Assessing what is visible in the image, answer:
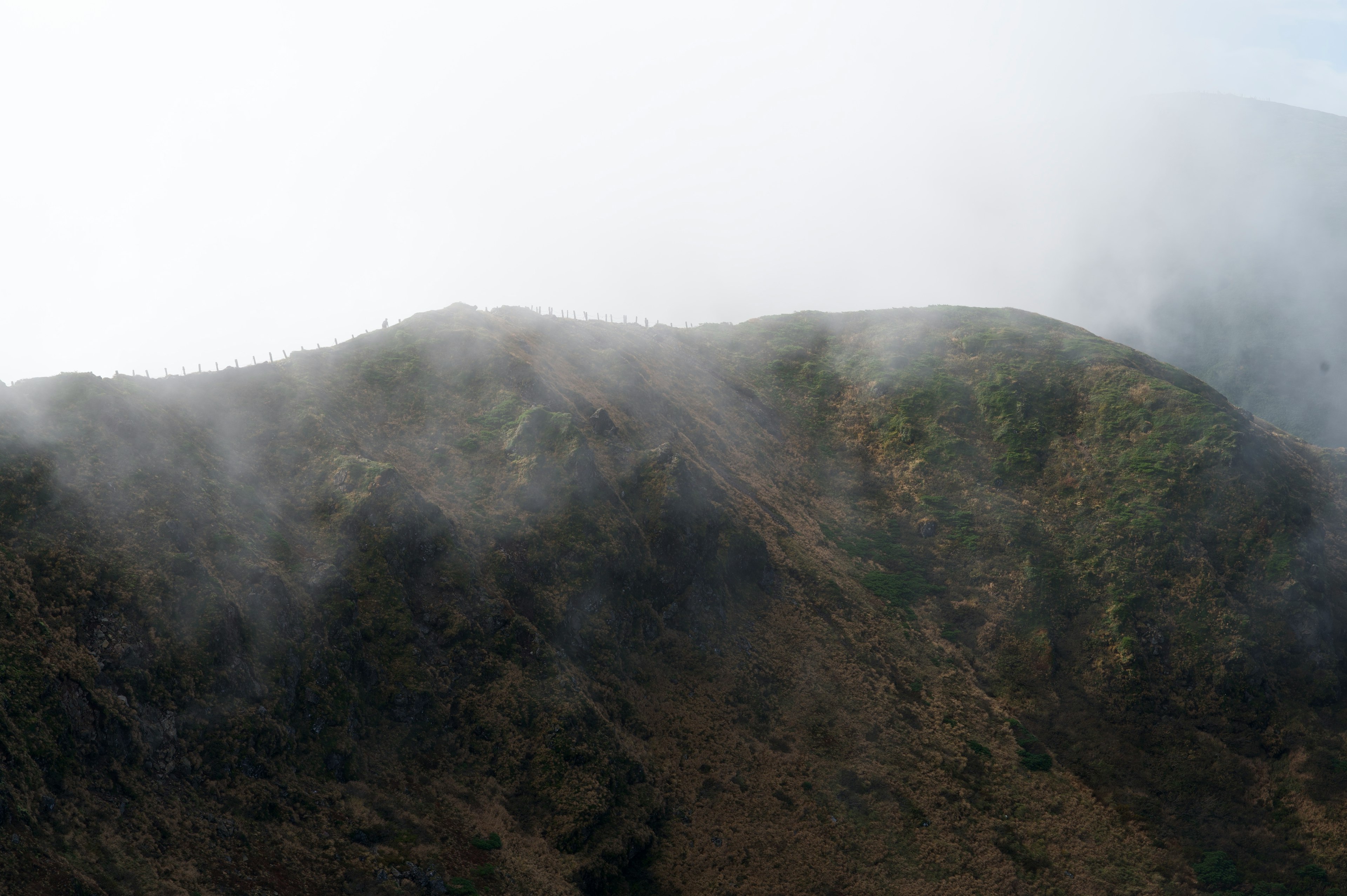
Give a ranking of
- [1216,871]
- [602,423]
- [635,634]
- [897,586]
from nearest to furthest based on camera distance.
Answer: [1216,871] < [635,634] < [602,423] < [897,586]

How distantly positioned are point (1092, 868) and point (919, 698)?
13.1m

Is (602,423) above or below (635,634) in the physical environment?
above

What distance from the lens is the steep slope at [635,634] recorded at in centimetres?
2881

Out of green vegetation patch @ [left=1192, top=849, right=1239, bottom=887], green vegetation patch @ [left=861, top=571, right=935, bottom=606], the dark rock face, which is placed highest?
the dark rock face

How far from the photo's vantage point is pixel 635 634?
1880 inches

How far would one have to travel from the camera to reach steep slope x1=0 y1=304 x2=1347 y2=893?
28.8m

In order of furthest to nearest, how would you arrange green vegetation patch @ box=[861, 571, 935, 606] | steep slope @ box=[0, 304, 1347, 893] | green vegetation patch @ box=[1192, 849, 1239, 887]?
green vegetation patch @ box=[861, 571, 935, 606], green vegetation patch @ box=[1192, 849, 1239, 887], steep slope @ box=[0, 304, 1347, 893]

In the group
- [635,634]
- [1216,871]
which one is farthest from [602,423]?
[1216,871]

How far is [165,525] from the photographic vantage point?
1318 inches

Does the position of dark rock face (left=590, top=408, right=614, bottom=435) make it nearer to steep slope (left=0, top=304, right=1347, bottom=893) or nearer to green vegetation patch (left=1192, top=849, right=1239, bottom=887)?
steep slope (left=0, top=304, right=1347, bottom=893)

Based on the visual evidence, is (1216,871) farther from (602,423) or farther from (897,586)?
(602,423)

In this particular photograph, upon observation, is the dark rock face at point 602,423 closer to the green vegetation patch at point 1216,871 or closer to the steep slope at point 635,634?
the steep slope at point 635,634

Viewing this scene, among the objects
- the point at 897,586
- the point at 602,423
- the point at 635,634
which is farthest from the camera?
the point at 897,586

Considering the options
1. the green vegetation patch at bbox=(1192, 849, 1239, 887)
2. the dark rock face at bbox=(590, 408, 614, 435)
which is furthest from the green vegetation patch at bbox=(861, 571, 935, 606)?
the dark rock face at bbox=(590, 408, 614, 435)
